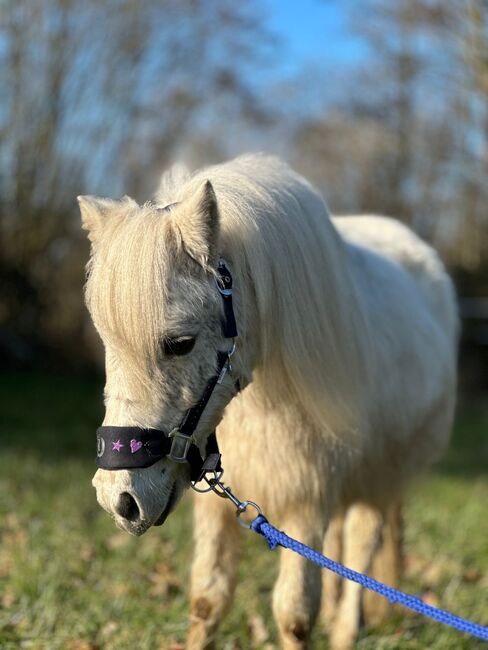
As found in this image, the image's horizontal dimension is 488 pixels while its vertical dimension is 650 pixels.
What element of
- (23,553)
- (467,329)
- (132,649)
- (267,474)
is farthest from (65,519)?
(467,329)

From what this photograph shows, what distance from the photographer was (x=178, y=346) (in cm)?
200

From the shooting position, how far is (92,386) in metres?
11.0

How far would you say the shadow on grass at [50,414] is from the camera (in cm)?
685

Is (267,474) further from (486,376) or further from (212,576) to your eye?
(486,376)

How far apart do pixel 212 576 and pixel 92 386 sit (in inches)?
333

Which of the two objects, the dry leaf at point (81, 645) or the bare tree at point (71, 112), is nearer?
the dry leaf at point (81, 645)

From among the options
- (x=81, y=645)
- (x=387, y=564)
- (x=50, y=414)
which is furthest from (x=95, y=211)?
(x=50, y=414)

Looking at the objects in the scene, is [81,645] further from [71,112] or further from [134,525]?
[71,112]

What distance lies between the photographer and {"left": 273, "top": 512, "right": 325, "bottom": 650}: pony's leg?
2.65m

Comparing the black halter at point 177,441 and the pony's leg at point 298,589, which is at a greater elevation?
the black halter at point 177,441

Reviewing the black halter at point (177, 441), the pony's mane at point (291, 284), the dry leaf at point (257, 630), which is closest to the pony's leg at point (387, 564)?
the dry leaf at point (257, 630)

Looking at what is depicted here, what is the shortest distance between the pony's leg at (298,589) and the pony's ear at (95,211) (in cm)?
126

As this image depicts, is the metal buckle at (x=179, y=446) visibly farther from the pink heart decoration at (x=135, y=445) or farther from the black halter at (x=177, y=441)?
the pink heart decoration at (x=135, y=445)

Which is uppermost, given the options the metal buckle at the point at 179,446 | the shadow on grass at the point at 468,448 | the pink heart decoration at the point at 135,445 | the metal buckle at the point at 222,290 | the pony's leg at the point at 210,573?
the metal buckle at the point at 222,290
